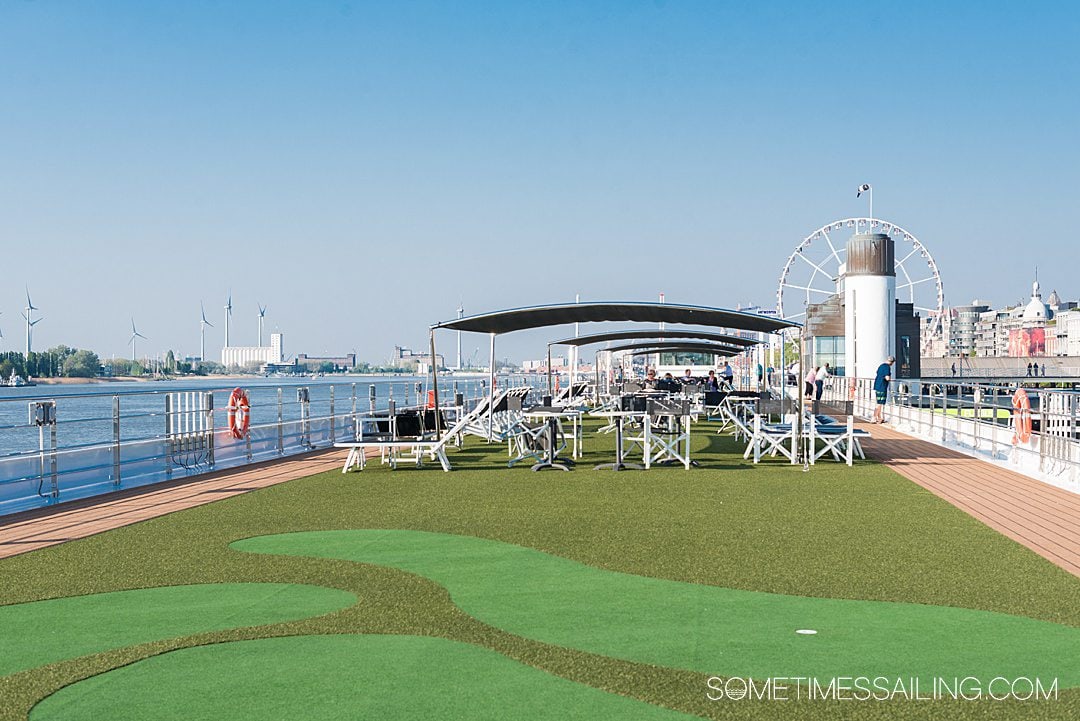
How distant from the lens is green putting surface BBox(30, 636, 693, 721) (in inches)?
127

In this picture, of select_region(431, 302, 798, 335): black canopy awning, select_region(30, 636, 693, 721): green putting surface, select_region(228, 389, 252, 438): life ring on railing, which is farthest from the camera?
select_region(228, 389, 252, 438): life ring on railing

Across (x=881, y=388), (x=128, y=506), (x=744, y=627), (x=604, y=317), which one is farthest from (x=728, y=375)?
(x=744, y=627)

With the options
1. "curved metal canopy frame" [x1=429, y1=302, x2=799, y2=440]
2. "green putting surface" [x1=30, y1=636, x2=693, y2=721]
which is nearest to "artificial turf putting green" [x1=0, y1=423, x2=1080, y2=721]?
"green putting surface" [x1=30, y1=636, x2=693, y2=721]

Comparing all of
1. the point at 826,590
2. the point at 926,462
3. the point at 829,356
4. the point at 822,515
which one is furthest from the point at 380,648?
the point at 829,356

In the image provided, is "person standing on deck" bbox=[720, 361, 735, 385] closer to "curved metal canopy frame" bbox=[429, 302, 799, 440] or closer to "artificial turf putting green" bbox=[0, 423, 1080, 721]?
"curved metal canopy frame" bbox=[429, 302, 799, 440]

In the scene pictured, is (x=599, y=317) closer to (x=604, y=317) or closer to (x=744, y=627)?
(x=604, y=317)

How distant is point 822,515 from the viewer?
7332 millimetres

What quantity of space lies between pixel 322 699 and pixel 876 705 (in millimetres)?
1897

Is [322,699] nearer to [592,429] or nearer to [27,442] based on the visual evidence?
[592,429]

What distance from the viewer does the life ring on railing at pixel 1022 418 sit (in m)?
11.3

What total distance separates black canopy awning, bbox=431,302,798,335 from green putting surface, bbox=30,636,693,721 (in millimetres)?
7647

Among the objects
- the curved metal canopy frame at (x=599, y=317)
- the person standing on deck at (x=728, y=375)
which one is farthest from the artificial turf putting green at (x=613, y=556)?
the person standing on deck at (x=728, y=375)

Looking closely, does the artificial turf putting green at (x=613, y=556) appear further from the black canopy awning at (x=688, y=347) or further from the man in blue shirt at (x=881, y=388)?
the black canopy awning at (x=688, y=347)

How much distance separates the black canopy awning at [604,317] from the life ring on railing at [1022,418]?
9.15ft
